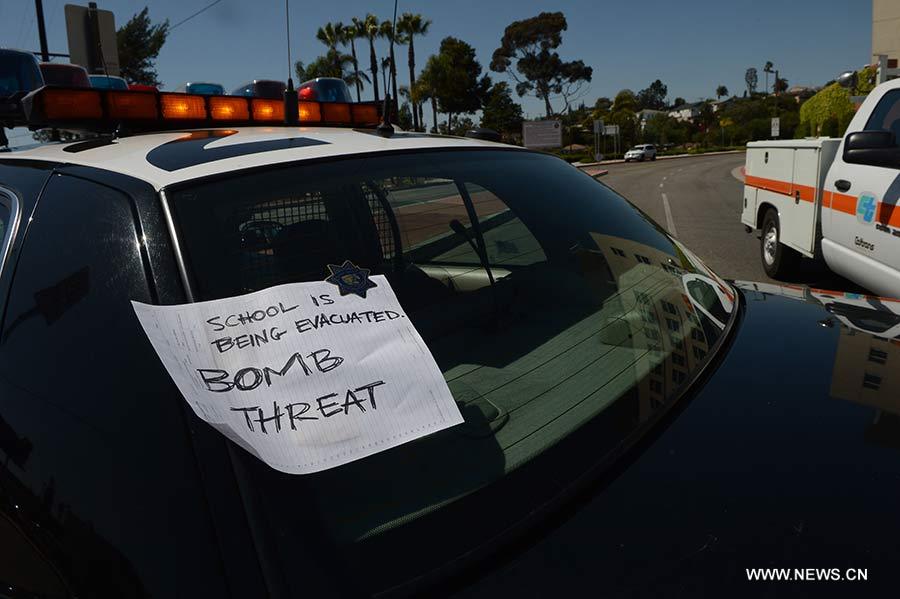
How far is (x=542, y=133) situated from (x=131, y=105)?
1176 inches

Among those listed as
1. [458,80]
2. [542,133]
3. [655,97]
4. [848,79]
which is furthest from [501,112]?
[655,97]

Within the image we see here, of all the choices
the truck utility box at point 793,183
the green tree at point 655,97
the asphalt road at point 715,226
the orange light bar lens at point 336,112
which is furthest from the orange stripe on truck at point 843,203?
the green tree at point 655,97

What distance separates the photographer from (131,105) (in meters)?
2.19

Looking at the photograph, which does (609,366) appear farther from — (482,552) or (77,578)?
(77,578)

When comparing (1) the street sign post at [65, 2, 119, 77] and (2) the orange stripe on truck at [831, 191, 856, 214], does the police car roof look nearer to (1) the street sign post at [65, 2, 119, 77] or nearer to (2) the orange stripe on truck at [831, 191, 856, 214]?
(1) the street sign post at [65, 2, 119, 77]

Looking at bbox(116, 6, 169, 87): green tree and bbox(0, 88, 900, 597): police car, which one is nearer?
bbox(0, 88, 900, 597): police car

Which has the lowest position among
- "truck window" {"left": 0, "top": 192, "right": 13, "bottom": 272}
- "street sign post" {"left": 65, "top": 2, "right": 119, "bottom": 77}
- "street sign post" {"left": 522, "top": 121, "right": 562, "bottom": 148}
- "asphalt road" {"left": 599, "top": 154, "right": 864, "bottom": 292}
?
"asphalt road" {"left": 599, "top": 154, "right": 864, "bottom": 292}

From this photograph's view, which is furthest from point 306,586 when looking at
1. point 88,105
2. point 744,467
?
point 88,105

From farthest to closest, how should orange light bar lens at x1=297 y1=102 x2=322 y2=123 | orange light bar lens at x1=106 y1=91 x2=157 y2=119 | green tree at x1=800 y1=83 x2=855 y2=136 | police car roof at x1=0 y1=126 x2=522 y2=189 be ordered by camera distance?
green tree at x1=800 y1=83 x2=855 y2=136 < orange light bar lens at x1=297 y1=102 x2=322 y2=123 < orange light bar lens at x1=106 y1=91 x2=157 y2=119 < police car roof at x1=0 y1=126 x2=522 y2=189

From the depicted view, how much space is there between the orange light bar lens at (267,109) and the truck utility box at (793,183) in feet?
15.8

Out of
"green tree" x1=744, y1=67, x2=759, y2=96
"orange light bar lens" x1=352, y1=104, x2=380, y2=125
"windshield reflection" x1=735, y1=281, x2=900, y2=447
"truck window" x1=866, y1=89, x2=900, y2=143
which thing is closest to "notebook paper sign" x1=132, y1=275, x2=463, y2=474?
"windshield reflection" x1=735, y1=281, x2=900, y2=447

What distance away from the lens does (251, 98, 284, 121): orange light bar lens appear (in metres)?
2.42

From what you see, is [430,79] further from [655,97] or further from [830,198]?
[655,97]

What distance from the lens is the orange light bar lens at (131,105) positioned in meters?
2.13
